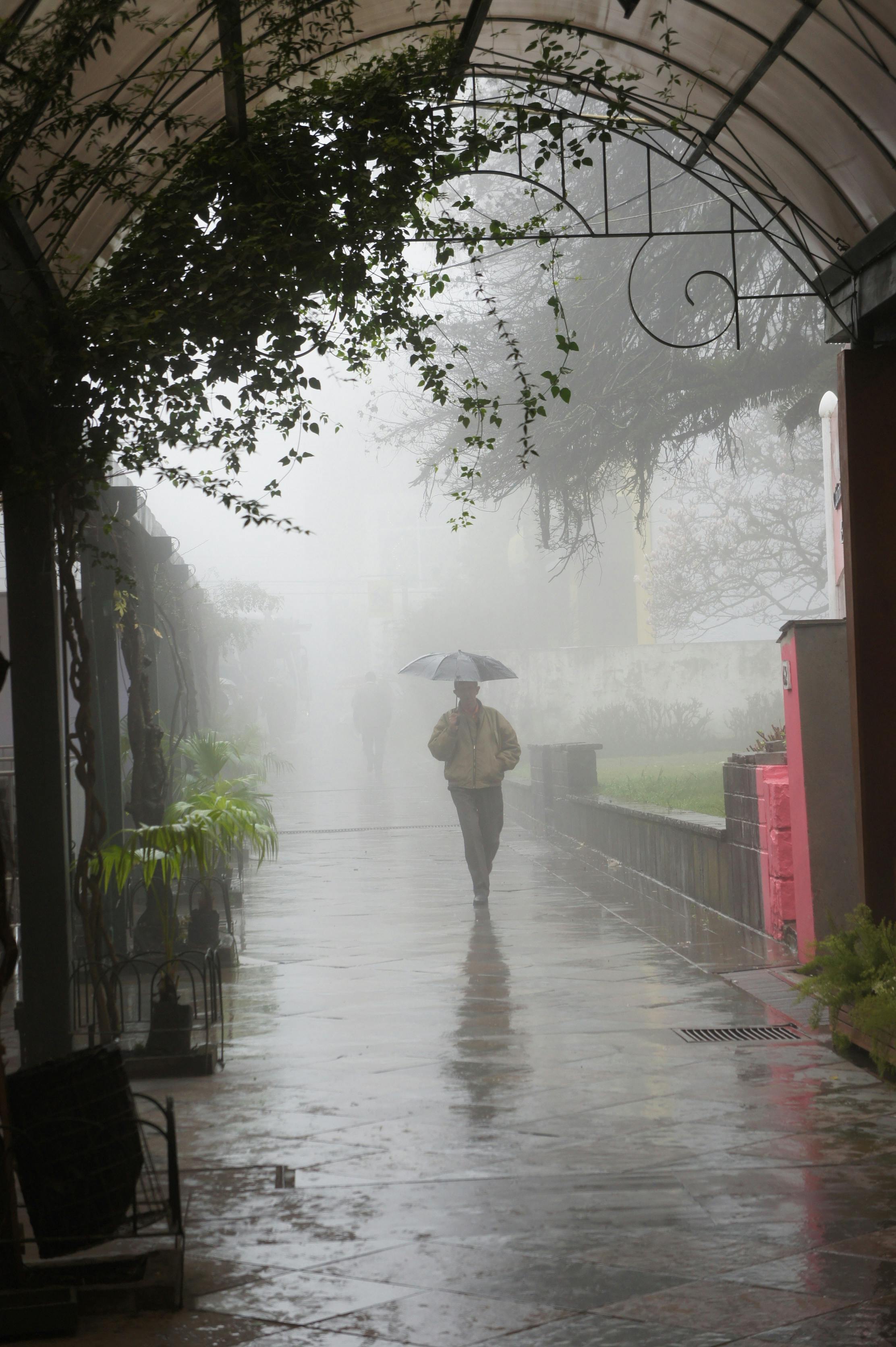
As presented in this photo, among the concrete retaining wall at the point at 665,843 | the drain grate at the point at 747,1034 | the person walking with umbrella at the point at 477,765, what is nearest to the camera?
the drain grate at the point at 747,1034

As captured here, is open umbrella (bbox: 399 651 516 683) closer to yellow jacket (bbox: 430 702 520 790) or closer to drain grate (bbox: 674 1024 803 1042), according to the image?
yellow jacket (bbox: 430 702 520 790)

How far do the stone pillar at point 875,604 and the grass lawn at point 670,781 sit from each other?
523cm

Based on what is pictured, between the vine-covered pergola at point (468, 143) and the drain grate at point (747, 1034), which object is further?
the drain grate at point (747, 1034)

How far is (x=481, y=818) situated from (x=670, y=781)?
5.99 m

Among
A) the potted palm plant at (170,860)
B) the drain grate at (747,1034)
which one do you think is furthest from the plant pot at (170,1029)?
the drain grate at (747,1034)

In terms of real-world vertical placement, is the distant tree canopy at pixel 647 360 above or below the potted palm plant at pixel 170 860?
above

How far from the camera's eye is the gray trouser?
1149 cm

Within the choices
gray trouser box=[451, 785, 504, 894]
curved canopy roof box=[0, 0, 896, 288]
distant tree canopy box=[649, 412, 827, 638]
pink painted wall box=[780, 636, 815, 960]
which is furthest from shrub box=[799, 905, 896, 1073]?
distant tree canopy box=[649, 412, 827, 638]

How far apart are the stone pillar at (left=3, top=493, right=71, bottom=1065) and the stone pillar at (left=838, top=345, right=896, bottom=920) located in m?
3.68

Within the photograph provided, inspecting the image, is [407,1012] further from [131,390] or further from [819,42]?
Answer: [819,42]

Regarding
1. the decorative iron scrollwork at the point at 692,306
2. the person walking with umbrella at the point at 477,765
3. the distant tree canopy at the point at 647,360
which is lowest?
the person walking with umbrella at the point at 477,765

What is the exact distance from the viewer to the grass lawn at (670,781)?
14.5 meters

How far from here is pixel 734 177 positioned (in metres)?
7.34

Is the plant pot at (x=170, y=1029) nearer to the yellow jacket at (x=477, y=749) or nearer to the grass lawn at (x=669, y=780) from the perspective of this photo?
the yellow jacket at (x=477, y=749)
